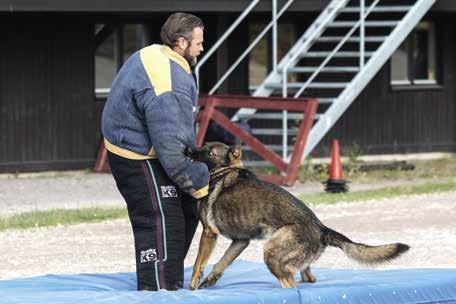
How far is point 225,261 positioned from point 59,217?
245 inches

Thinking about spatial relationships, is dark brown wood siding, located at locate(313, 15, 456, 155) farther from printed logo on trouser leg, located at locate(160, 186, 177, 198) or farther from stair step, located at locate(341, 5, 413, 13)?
printed logo on trouser leg, located at locate(160, 186, 177, 198)

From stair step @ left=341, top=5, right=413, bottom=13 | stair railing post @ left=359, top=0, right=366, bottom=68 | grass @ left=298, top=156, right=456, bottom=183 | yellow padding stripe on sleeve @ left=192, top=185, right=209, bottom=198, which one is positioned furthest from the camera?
stair step @ left=341, top=5, right=413, bottom=13

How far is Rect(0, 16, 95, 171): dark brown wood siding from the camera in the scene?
19.0 meters

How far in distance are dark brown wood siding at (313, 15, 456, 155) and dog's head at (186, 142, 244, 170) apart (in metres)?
13.2

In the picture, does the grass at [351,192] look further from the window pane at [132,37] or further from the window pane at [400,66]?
the window pane at [132,37]

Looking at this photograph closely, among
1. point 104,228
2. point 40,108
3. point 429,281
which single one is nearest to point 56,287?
point 429,281

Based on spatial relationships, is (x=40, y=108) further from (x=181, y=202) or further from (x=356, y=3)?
(x=181, y=202)

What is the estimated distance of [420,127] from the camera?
22.8 meters

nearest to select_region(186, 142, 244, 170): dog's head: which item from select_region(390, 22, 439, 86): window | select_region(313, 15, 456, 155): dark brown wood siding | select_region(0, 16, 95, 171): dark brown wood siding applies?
select_region(0, 16, 95, 171): dark brown wood siding

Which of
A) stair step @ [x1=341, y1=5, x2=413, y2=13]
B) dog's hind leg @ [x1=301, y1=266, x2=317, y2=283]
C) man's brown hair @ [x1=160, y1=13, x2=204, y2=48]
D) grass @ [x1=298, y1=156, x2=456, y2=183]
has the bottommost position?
grass @ [x1=298, y1=156, x2=456, y2=183]

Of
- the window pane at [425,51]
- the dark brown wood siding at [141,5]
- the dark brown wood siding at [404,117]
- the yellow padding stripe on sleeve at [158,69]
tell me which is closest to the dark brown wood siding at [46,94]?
the dark brown wood siding at [141,5]

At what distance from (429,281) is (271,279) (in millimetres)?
1140

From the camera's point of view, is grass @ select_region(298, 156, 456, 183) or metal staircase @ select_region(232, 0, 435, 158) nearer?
metal staircase @ select_region(232, 0, 435, 158)

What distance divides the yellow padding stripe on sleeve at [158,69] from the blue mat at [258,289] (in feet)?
4.29
